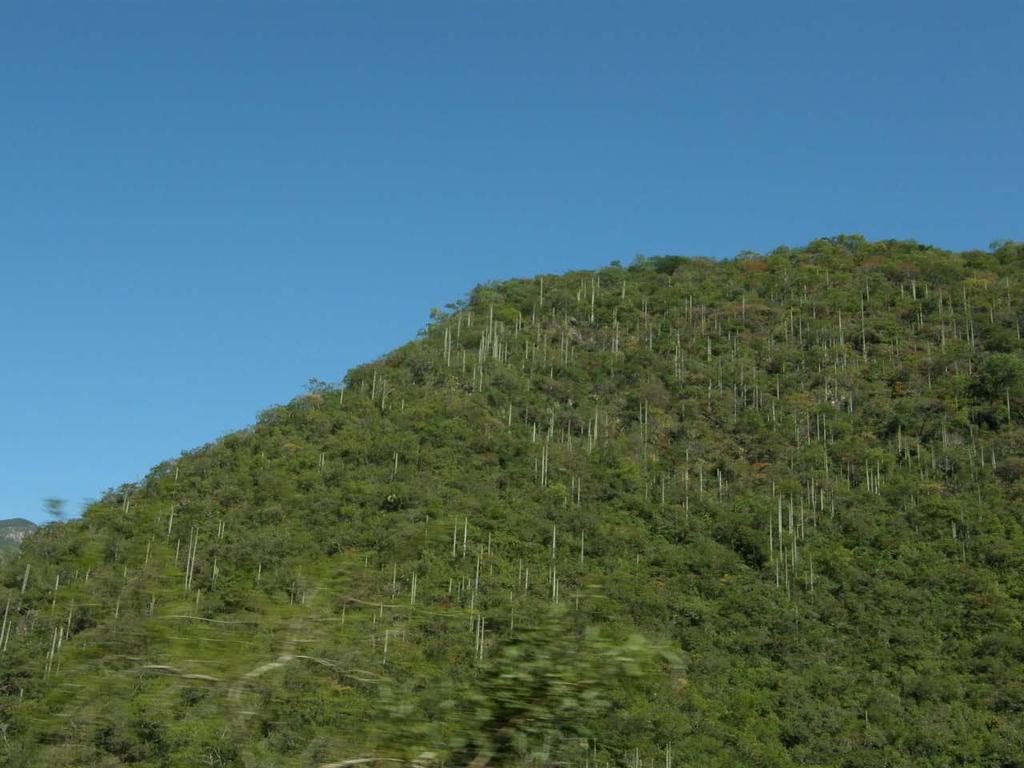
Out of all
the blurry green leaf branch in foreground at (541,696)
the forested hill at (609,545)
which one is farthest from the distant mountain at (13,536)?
the blurry green leaf branch in foreground at (541,696)

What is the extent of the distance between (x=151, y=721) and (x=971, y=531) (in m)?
54.8

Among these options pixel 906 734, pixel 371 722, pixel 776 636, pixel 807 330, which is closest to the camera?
pixel 371 722

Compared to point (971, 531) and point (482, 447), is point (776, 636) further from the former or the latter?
point (482, 447)

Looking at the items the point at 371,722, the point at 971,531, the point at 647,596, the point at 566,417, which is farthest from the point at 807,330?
the point at 371,722

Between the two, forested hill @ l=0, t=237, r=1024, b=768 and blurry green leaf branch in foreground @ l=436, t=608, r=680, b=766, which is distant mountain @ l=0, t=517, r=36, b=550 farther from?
blurry green leaf branch in foreground @ l=436, t=608, r=680, b=766

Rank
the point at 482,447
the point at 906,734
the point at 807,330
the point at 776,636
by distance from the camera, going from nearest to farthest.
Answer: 1. the point at 906,734
2. the point at 776,636
3. the point at 482,447
4. the point at 807,330

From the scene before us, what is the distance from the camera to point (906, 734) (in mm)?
42375

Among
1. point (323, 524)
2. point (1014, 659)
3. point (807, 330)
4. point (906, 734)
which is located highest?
point (807, 330)

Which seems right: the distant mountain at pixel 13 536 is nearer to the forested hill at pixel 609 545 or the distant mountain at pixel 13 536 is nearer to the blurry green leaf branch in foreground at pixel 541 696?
the forested hill at pixel 609 545

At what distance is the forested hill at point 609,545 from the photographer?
676 centimetres

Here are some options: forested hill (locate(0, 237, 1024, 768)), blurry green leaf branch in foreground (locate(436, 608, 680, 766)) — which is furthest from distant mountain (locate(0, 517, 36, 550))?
blurry green leaf branch in foreground (locate(436, 608, 680, 766))

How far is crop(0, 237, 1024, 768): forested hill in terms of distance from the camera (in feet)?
22.2

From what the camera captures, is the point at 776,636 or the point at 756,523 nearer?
the point at 776,636

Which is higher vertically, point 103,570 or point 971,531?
point 971,531
